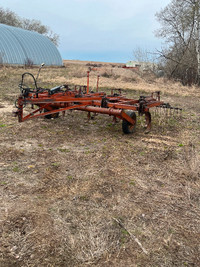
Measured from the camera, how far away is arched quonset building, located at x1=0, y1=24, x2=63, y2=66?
90.4 ft

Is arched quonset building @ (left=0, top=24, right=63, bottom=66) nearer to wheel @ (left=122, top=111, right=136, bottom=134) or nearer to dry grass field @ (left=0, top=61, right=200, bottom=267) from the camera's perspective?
wheel @ (left=122, top=111, right=136, bottom=134)

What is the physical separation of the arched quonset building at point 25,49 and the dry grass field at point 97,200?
23972mm

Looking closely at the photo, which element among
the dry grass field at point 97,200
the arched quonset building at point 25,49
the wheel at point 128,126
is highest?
the arched quonset building at point 25,49

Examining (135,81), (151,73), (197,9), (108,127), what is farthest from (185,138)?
(151,73)

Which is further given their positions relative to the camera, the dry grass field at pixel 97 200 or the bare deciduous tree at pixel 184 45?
the bare deciduous tree at pixel 184 45

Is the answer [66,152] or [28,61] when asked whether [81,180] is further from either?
Answer: [28,61]

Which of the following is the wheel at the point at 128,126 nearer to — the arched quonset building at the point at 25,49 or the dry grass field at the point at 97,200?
the dry grass field at the point at 97,200

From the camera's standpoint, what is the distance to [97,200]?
11.1 feet

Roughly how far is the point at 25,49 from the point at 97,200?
100.0 feet

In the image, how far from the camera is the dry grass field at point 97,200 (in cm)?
250

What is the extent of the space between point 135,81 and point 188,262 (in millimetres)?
18439

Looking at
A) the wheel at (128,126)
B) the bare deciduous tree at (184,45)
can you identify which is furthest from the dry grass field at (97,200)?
the bare deciduous tree at (184,45)

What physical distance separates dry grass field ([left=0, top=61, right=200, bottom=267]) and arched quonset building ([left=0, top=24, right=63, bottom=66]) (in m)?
24.0

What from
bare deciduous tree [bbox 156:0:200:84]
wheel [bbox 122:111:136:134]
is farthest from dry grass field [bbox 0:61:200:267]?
bare deciduous tree [bbox 156:0:200:84]
